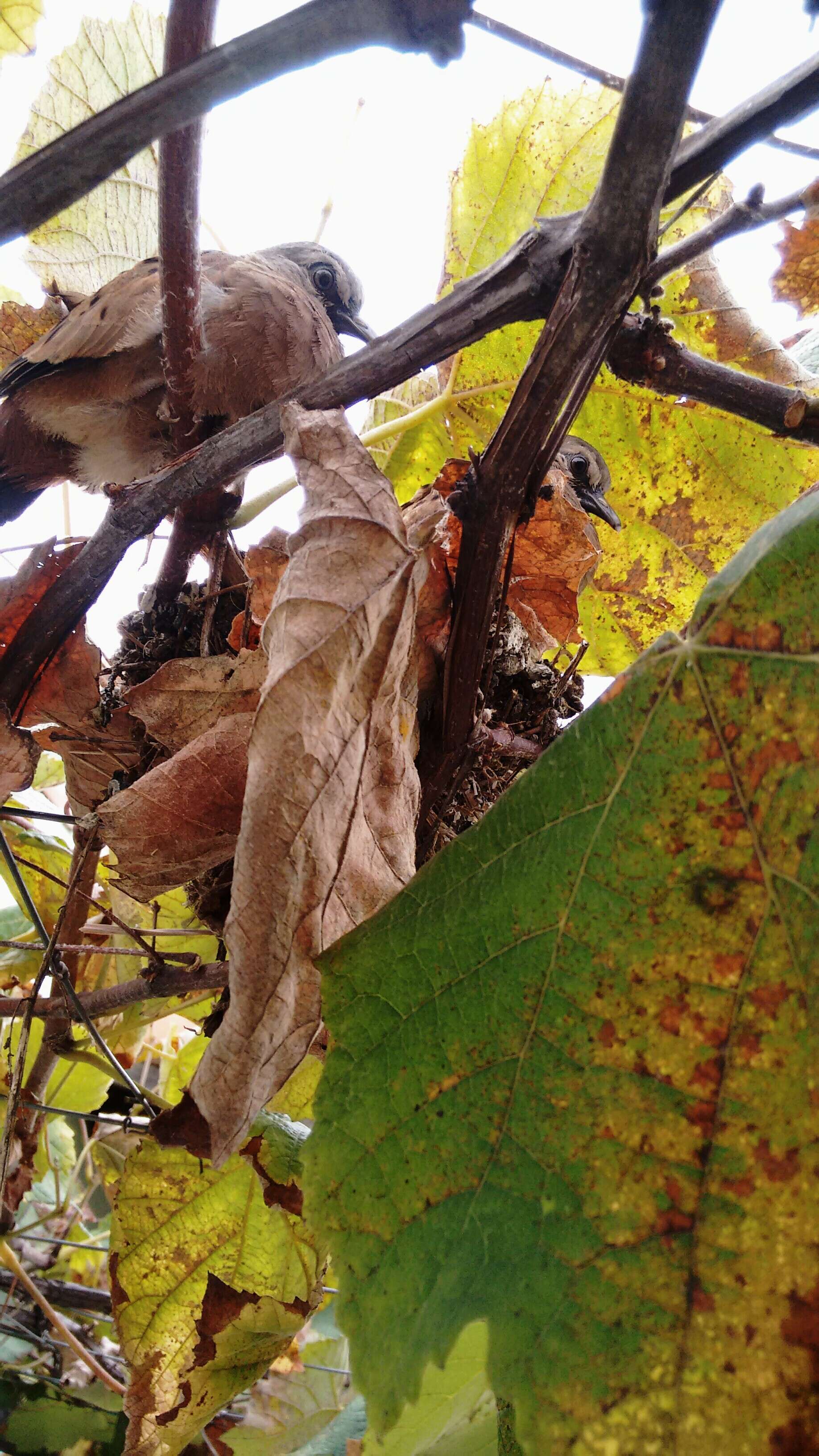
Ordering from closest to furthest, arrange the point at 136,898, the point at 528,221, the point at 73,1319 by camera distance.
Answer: the point at 136,898
the point at 528,221
the point at 73,1319

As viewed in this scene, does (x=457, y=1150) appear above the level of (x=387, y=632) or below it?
below

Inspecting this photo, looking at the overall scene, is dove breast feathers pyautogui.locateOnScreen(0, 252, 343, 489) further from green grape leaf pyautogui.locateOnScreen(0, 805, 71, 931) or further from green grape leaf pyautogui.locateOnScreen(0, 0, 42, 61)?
green grape leaf pyautogui.locateOnScreen(0, 805, 71, 931)

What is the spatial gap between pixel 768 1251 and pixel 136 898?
2.23 ft

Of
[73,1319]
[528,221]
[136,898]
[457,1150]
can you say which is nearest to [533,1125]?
[457,1150]

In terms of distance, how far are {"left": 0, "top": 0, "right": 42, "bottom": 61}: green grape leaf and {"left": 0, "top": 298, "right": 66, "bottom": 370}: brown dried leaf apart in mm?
379

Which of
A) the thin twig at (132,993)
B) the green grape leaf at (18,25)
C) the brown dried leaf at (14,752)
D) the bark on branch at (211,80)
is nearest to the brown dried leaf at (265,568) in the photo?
the brown dried leaf at (14,752)

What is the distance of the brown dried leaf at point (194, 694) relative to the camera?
99cm

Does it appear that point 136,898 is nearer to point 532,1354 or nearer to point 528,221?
point 532,1354

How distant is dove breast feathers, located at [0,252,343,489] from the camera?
59.2 inches

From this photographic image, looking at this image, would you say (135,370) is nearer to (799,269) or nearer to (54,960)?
(54,960)

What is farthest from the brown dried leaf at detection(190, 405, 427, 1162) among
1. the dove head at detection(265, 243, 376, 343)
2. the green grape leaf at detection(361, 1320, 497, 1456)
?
the dove head at detection(265, 243, 376, 343)

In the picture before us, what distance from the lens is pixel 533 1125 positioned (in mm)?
594

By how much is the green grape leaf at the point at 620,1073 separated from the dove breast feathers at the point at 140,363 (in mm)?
979

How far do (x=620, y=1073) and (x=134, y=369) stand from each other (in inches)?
54.5
